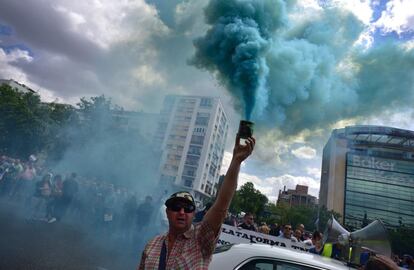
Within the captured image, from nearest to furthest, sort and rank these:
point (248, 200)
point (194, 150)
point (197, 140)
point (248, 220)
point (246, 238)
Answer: point (246, 238), point (248, 220), point (248, 200), point (194, 150), point (197, 140)

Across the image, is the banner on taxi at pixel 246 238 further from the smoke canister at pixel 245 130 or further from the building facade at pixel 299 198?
the building facade at pixel 299 198

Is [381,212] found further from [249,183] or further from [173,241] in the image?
[173,241]

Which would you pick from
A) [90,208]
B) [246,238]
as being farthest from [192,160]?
[246,238]

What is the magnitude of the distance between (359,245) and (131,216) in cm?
757

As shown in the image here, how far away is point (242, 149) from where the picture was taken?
149 centimetres

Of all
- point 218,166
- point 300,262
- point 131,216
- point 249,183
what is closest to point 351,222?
point 249,183

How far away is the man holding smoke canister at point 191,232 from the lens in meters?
1.36

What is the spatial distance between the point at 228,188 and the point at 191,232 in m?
0.33

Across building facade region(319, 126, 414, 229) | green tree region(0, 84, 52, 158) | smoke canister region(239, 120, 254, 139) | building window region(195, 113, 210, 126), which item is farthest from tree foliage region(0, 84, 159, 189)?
building window region(195, 113, 210, 126)

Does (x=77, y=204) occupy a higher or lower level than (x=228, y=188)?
lower

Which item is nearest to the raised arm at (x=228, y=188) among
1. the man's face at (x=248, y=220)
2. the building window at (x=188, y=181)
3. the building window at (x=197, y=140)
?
→ the man's face at (x=248, y=220)

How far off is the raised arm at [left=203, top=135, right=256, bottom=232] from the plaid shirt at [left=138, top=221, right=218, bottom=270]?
0.15 ft

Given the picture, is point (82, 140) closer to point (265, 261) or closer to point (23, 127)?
point (23, 127)

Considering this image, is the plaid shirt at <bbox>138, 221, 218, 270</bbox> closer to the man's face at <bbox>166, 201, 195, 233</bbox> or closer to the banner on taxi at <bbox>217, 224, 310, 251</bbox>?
the man's face at <bbox>166, 201, 195, 233</bbox>
